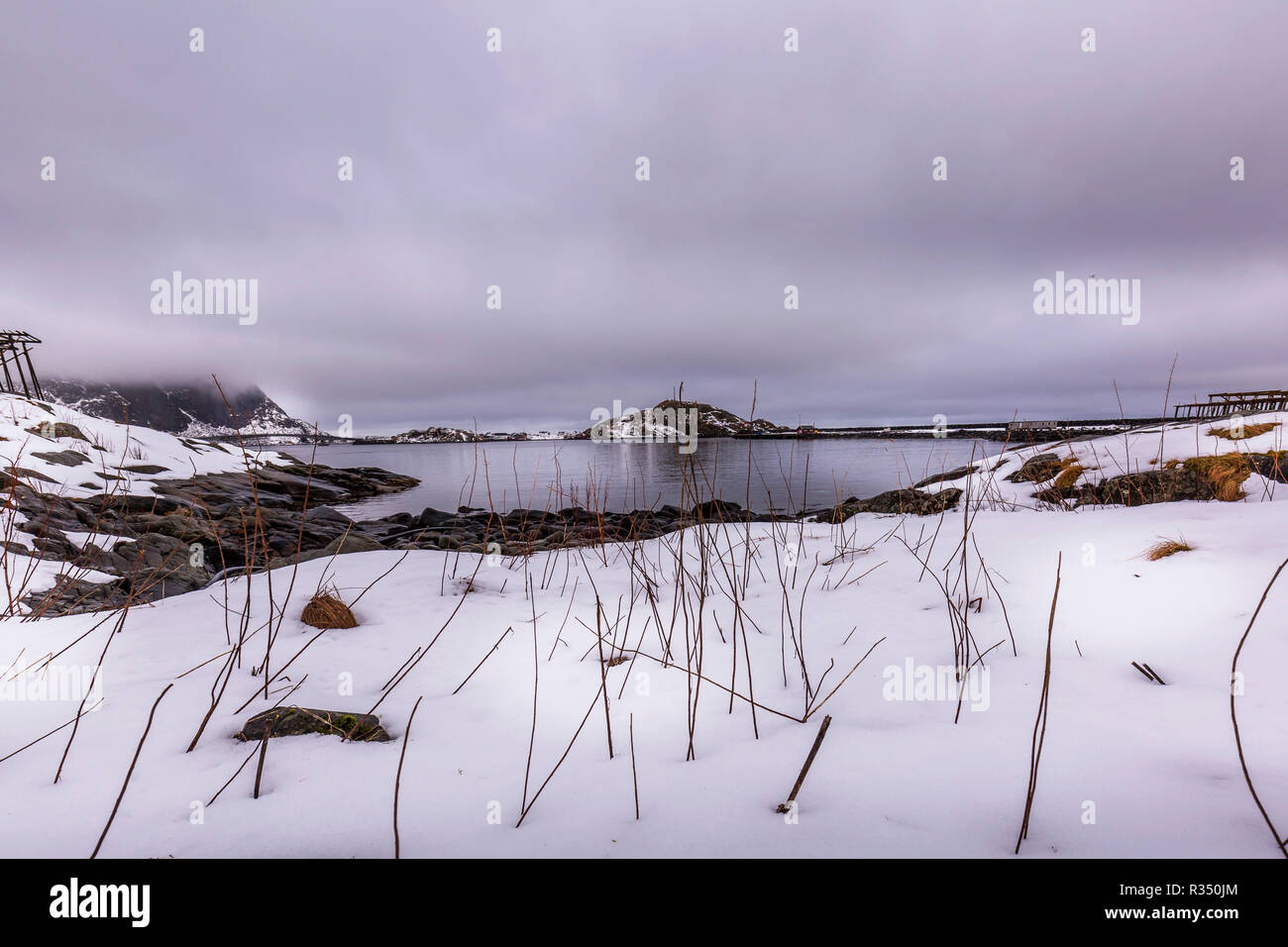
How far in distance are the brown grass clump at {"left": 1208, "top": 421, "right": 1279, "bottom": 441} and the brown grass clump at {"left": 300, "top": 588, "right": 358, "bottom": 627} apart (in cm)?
993

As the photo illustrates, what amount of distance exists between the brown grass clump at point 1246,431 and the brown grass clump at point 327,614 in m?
9.93

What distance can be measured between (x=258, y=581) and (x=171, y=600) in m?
0.51

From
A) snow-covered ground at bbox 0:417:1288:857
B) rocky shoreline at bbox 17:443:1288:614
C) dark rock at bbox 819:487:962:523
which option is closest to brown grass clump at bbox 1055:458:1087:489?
rocky shoreline at bbox 17:443:1288:614

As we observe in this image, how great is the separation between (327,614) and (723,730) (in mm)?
2182

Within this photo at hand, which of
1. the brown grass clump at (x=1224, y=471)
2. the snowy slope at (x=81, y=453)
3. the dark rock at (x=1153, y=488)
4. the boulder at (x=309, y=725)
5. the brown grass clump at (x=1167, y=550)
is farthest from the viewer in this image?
the snowy slope at (x=81, y=453)

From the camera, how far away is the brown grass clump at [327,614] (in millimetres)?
2578

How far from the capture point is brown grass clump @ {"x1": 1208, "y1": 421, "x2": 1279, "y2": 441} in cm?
620

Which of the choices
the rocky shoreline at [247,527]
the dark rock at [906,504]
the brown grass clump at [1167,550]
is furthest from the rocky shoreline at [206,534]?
the brown grass clump at [1167,550]

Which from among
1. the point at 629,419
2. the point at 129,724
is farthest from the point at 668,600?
the point at 129,724

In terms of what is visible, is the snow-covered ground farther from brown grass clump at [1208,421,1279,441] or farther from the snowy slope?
the snowy slope

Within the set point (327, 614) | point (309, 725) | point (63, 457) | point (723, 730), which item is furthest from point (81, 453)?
point (723, 730)

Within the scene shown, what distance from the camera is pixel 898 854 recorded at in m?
1.04

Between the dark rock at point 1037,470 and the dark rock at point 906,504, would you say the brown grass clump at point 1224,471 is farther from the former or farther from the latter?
the dark rock at point 906,504
